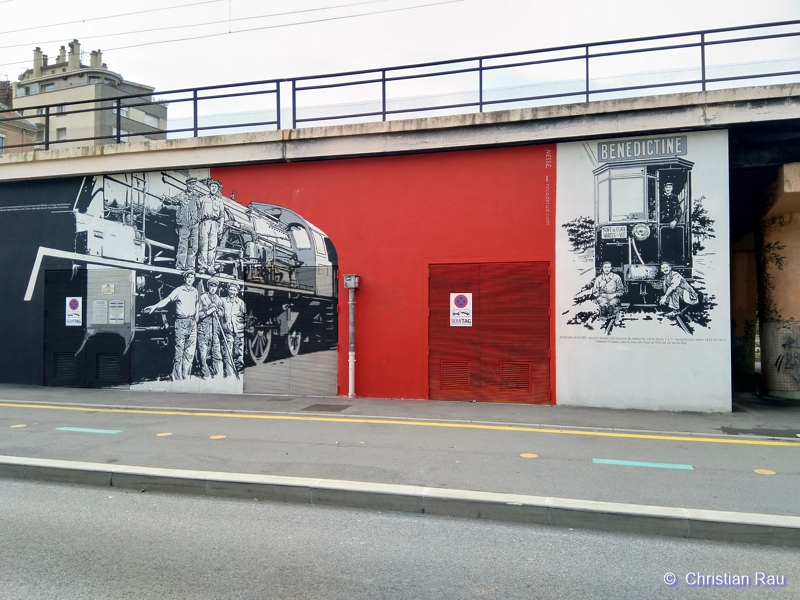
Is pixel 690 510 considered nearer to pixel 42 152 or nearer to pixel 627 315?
pixel 627 315

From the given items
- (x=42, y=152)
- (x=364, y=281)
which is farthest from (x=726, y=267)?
(x=42, y=152)

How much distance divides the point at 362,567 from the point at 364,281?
8.90 metres

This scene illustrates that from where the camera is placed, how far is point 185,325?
14.3 meters

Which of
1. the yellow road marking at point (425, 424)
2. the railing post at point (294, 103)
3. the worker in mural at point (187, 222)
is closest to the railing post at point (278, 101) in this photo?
the railing post at point (294, 103)

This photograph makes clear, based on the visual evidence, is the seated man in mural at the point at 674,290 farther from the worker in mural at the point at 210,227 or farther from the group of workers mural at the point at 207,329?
the worker in mural at the point at 210,227

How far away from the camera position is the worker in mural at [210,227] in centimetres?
1416

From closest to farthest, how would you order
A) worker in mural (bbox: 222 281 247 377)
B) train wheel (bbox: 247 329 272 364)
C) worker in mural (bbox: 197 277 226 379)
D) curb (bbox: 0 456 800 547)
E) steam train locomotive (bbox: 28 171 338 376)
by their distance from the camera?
curb (bbox: 0 456 800 547), steam train locomotive (bbox: 28 171 338 376), train wheel (bbox: 247 329 272 364), worker in mural (bbox: 222 281 247 377), worker in mural (bbox: 197 277 226 379)

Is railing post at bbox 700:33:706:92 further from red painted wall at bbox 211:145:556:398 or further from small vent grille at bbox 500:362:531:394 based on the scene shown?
small vent grille at bbox 500:362:531:394

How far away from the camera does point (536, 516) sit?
5789mm

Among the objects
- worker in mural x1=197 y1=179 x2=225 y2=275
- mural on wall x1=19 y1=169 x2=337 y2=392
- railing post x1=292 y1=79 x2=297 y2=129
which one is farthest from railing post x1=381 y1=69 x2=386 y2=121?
worker in mural x1=197 y1=179 x2=225 y2=275

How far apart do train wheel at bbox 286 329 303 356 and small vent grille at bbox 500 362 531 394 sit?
14.5 ft

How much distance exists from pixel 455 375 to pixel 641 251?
438cm

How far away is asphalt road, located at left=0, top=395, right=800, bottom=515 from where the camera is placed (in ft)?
21.4

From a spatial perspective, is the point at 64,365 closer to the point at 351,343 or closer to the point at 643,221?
the point at 351,343
